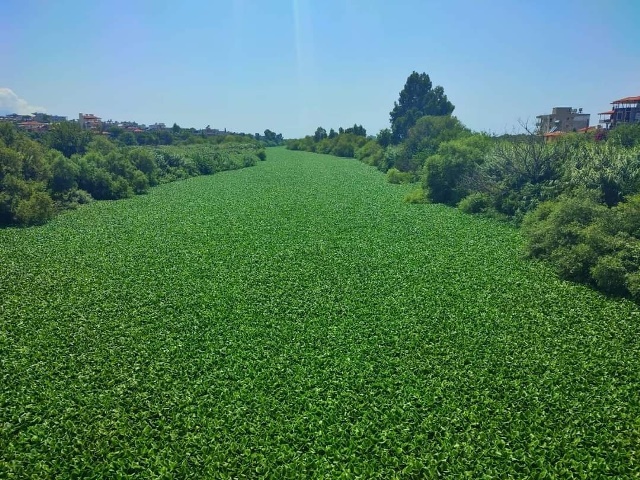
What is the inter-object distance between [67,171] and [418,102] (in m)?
67.9

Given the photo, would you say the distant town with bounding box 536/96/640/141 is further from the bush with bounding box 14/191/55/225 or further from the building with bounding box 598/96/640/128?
the bush with bounding box 14/191/55/225

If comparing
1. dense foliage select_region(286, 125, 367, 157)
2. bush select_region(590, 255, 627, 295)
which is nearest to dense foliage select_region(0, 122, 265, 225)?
bush select_region(590, 255, 627, 295)

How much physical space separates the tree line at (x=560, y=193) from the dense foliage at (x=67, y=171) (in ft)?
69.3

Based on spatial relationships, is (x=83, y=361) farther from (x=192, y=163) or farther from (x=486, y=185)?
(x=192, y=163)

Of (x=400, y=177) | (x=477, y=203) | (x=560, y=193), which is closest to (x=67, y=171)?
(x=477, y=203)

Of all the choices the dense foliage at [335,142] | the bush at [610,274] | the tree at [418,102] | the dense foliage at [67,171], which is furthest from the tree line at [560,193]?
the dense foliage at [335,142]

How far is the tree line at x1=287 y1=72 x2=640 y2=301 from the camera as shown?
45.2 feet

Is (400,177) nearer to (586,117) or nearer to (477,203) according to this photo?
(477,203)

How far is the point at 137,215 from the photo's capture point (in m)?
25.3

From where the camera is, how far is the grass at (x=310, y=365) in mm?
6887

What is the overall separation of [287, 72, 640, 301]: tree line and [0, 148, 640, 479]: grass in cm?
92

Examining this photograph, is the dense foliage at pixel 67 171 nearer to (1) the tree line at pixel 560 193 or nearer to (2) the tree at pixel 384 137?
(1) the tree line at pixel 560 193

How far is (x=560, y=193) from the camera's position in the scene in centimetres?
2058

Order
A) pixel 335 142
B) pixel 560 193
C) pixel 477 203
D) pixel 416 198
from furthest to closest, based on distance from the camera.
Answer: pixel 335 142 < pixel 416 198 < pixel 477 203 < pixel 560 193
